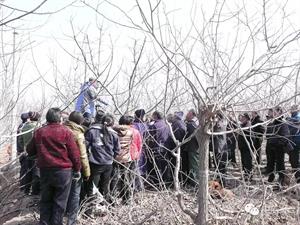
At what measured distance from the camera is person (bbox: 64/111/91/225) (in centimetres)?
625

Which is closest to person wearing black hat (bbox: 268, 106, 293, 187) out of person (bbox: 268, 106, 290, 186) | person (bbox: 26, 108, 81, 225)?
person (bbox: 268, 106, 290, 186)

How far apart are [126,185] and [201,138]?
99.6 inches

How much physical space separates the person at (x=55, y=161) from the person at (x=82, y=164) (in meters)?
Answer: 0.22

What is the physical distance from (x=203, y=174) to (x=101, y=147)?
7.38 feet

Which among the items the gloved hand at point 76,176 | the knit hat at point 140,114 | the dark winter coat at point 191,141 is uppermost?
the knit hat at point 140,114

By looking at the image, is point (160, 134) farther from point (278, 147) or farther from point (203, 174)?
point (203, 174)

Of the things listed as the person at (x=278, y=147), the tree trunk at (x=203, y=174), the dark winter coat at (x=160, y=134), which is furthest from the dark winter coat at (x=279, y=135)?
the tree trunk at (x=203, y=174)

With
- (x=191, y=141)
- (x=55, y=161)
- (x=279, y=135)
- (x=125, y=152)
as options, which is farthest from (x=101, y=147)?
(x=279, y=135)

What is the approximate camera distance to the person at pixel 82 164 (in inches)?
246

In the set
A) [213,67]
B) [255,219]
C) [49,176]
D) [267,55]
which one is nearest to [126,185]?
[49,176]

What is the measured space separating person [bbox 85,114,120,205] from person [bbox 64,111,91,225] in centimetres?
51

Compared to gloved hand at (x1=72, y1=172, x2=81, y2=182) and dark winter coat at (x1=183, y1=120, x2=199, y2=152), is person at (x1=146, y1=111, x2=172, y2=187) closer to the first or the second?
dark winter coat at (x1=183, y1=120, x2=199, y2=152)

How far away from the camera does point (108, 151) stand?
694 cm

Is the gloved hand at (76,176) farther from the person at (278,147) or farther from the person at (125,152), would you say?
the person at (278,147)
